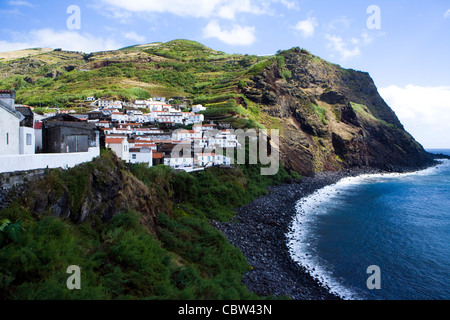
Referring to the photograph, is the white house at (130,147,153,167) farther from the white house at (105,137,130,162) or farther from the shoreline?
the shoreline

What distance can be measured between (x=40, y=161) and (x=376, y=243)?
89.5ft

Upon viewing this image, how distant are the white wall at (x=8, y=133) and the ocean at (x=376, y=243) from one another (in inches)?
768

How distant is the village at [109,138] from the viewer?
12133 mm

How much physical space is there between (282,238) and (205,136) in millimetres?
30769

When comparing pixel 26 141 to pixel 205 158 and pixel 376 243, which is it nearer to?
pixel 205 158

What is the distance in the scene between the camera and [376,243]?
2478 centimetres

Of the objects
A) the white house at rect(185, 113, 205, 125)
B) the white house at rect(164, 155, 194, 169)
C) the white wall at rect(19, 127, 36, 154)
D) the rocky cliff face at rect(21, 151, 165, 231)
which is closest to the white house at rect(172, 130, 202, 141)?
the white house at rect(185, 113, 205, 125)

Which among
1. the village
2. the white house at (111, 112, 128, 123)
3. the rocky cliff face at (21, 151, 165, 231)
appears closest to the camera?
the rocky cliff face at (21, 151, 165, 231)

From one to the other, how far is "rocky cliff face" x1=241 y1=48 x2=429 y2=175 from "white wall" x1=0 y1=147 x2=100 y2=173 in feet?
149

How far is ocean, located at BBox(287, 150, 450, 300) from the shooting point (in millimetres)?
17828

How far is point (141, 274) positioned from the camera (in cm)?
1016

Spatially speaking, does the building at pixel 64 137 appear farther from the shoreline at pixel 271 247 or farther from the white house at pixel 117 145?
the shoreline at pixel 271 247
